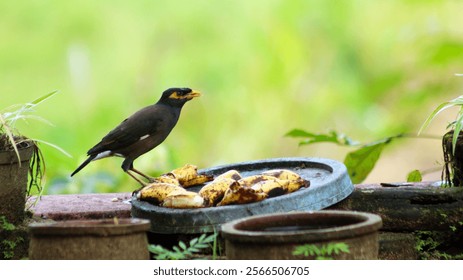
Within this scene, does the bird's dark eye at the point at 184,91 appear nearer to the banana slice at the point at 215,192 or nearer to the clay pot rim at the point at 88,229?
the banana slice at the point at 215,192

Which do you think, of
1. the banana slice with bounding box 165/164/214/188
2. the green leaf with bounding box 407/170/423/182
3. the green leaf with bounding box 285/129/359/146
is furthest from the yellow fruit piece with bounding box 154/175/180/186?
the green leaf with bounding box 407/170/423/182

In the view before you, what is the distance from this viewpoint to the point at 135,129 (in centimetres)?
338

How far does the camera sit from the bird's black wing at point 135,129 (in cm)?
337

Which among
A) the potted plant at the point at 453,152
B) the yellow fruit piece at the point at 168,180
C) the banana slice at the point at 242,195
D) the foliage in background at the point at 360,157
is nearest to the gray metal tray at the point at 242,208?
the banana slice at the point at 242,195

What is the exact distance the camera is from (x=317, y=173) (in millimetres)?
3107

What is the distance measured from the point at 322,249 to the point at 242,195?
2.31ft

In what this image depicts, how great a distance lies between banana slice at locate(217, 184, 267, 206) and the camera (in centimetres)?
260

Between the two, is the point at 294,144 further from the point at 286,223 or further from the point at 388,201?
the point at 286,223

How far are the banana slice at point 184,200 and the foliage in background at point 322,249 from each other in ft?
2.54

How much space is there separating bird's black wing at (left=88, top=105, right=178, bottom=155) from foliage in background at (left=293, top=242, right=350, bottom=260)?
1.54m

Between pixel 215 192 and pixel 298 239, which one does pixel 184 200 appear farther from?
pixel 298 239

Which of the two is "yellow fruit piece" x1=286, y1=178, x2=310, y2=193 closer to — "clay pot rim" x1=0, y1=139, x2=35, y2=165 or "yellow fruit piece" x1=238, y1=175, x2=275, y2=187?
"yellow fruit piece" x1=238, y1=175, x2=275, y2=187

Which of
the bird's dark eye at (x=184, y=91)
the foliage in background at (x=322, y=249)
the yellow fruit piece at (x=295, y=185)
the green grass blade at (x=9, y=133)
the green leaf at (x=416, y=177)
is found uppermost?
the bird's dark eye at (x=184, y=91)

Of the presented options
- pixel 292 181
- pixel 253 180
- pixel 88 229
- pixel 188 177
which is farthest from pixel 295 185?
pixel 88 229
